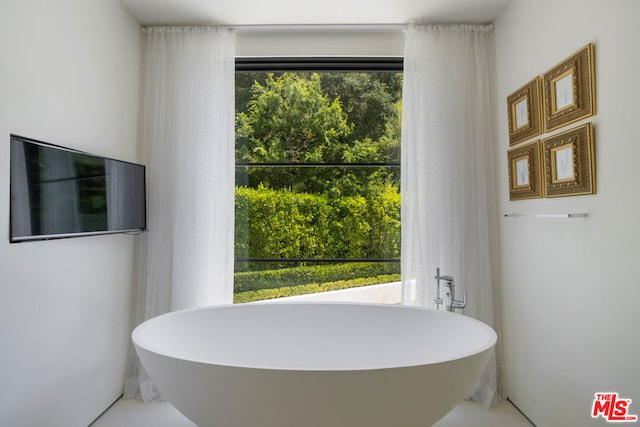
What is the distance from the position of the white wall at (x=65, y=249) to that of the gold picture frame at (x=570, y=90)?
256cm

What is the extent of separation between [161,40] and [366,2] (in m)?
1.50

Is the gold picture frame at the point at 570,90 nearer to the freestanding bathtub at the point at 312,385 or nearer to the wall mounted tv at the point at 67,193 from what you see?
the freestanding bathtub at the point at 312,385

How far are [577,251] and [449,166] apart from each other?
1.07 m

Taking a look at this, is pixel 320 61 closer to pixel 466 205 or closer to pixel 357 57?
pixel 357 57

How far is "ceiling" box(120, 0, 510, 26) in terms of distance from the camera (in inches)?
106

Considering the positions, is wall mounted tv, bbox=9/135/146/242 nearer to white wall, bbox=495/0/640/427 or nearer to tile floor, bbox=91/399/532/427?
tile floor, bbox=91/399/532/427

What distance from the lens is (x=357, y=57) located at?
10.3 ft

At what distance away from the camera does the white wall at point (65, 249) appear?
176 cm

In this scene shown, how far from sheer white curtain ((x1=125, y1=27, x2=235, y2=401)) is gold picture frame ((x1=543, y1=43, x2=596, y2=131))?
2.03m

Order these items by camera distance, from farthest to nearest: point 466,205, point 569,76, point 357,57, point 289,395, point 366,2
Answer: point 357,57 → point 466,205 → point 366,2 → point 569,76 → point 289,395

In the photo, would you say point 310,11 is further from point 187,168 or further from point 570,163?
point 570,163

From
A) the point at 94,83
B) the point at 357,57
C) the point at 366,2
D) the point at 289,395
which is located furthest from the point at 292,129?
the point at 289,395

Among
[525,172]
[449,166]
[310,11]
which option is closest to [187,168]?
[310,11]

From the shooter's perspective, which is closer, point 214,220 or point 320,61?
point 214,220
